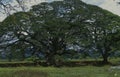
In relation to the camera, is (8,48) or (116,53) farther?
(116,53)

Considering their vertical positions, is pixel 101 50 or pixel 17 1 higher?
pixel 17 1

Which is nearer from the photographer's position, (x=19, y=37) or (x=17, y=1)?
(x=17, y=1)

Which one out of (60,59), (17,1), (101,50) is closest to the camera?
(17,1)

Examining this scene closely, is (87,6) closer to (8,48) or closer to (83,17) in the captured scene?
(83,17)

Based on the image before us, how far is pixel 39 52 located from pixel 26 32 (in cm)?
402

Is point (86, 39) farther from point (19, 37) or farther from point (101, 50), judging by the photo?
point (19, 37)

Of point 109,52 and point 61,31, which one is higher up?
point 61,31

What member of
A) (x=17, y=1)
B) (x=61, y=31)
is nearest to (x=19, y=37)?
(x=61, y=31)

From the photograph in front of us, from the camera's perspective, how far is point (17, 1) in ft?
58.0

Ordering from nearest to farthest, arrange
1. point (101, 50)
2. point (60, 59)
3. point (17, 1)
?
point (17, 1)
point (60, 59)
point (101, 50)

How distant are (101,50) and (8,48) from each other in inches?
622

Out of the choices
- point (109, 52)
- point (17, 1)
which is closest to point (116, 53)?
point (109, 52)

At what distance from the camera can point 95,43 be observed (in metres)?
69.4

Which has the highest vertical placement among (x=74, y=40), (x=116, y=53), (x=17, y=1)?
(x=17, y=1)
